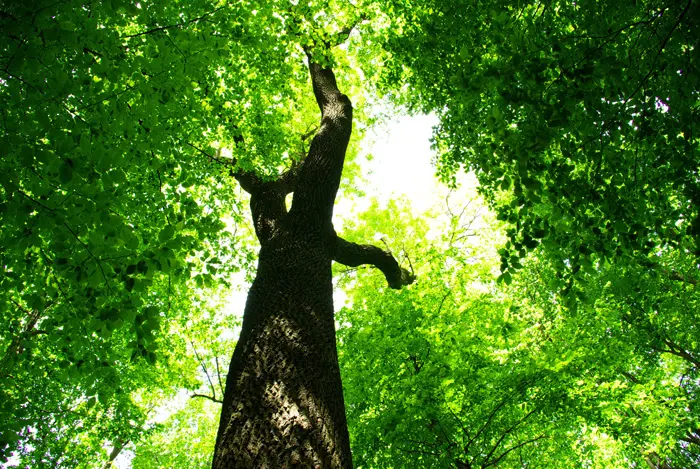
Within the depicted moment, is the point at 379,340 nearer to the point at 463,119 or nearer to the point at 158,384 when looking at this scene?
the point at 463,119

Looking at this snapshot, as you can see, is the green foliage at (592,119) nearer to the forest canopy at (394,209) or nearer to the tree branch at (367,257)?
the forest canopy at (394,209)

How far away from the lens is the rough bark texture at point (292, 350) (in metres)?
2.96

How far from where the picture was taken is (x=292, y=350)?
143 inches

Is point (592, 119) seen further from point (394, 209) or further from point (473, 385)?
point (394, 209)

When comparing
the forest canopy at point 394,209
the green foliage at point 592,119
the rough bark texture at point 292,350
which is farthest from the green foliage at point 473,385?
the rough bark texture at point 292,350

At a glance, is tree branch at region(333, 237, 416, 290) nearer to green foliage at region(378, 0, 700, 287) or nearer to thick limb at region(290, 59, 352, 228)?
thick limb at region(290, 59, 352, 228)

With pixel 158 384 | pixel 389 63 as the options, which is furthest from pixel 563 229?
pixel 158 384

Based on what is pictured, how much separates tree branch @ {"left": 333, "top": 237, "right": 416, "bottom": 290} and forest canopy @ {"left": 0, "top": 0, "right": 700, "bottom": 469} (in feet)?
2.54

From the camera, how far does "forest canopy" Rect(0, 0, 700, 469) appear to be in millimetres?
2562

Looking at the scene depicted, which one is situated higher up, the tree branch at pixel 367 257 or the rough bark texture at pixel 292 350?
the tree branch at pixel 367 257

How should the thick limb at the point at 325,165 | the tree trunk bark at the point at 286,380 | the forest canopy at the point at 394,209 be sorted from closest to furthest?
the forest canopy at the point at 394,209 < the tree trunk bark at the point at 286,380 < the thick limb at the point at 325,165

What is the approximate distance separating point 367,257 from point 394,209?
356 inches

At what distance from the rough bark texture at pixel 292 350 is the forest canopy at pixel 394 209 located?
85 cm

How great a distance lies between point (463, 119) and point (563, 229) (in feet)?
11.5
